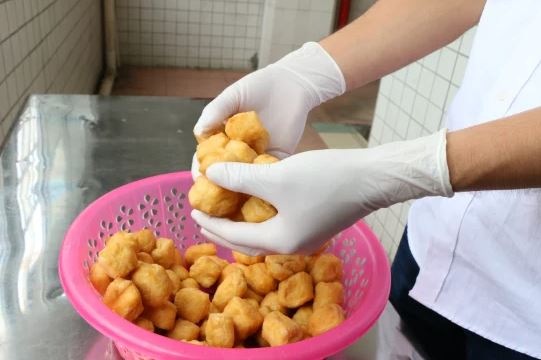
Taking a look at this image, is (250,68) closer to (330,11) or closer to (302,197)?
(330,11)

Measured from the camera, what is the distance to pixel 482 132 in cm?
53

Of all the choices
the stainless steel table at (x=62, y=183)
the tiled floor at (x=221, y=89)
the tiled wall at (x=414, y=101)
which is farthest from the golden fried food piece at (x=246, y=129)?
the tiled floor at (x=221, y=89)

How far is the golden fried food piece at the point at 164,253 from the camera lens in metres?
0.77

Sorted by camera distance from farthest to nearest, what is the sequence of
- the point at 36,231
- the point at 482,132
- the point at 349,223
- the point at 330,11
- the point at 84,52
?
the point at 330,11 < the point at 84,52 < the point at 36,231 < the point at 349,223 < the point at 482,132

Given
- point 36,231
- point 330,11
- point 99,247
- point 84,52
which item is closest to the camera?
point 99,247

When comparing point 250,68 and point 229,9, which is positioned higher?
point 229,9

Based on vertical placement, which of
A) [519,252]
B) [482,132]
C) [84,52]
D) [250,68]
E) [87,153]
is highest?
[482,132]

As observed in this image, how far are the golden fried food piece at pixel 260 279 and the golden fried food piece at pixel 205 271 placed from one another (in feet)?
0.17

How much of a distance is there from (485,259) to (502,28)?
14.5 inches

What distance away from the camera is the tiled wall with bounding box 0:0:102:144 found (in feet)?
4.80

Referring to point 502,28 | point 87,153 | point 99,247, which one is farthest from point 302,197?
point 87,153

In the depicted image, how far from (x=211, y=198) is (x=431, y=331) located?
0.46 meters

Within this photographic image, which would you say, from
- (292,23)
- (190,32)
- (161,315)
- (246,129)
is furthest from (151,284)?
(190,32)

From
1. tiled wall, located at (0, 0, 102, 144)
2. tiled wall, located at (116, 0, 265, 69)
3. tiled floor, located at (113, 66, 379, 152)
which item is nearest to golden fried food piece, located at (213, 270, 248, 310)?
tiled wall, located at (0, 0, 102, 144)
